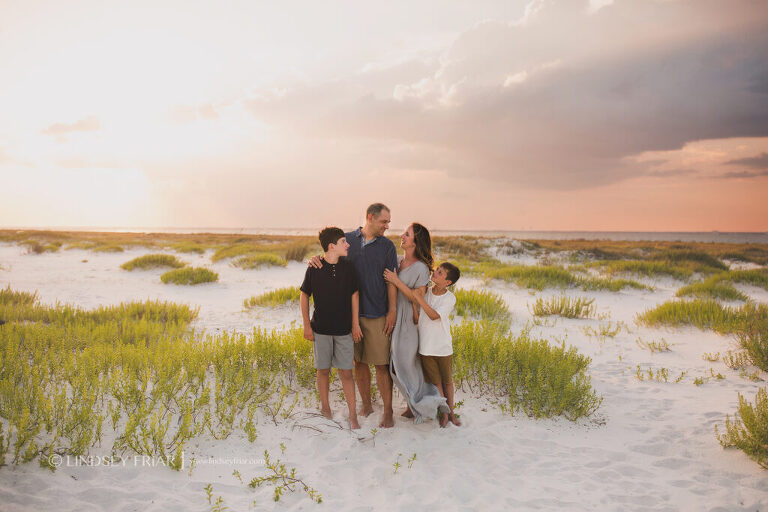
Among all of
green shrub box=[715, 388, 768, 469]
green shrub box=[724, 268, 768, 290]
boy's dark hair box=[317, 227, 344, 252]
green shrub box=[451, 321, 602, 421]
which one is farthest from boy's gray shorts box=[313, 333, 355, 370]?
green shrub box=[724, 268, 768, 290]

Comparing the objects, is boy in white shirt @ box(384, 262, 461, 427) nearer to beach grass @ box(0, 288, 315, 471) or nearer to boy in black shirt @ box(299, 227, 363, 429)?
boy in black shirt @ box(299, 227, 363, 429)

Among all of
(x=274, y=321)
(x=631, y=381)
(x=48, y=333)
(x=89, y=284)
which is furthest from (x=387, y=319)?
(x=89, y=284)

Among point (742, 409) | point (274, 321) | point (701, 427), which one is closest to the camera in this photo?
point (742, 409)

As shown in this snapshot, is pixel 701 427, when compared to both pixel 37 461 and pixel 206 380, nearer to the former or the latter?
pixel 206 380

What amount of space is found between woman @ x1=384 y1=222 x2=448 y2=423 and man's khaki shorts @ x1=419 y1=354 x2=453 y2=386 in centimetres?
8

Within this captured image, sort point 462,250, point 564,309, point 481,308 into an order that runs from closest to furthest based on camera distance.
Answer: point 481,308, point 564,309, point 462,250

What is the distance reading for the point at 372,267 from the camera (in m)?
3.78

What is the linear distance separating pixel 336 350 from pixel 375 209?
1431 mm

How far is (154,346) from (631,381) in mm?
6440

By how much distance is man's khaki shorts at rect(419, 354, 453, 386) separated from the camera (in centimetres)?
393

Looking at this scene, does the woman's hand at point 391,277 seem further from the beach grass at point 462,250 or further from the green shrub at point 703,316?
the beach grass at point 462,250

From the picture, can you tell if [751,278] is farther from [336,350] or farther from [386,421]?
[336,350]

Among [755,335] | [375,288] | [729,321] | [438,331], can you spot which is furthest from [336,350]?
[729,321]

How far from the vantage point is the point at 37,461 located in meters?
3.09
